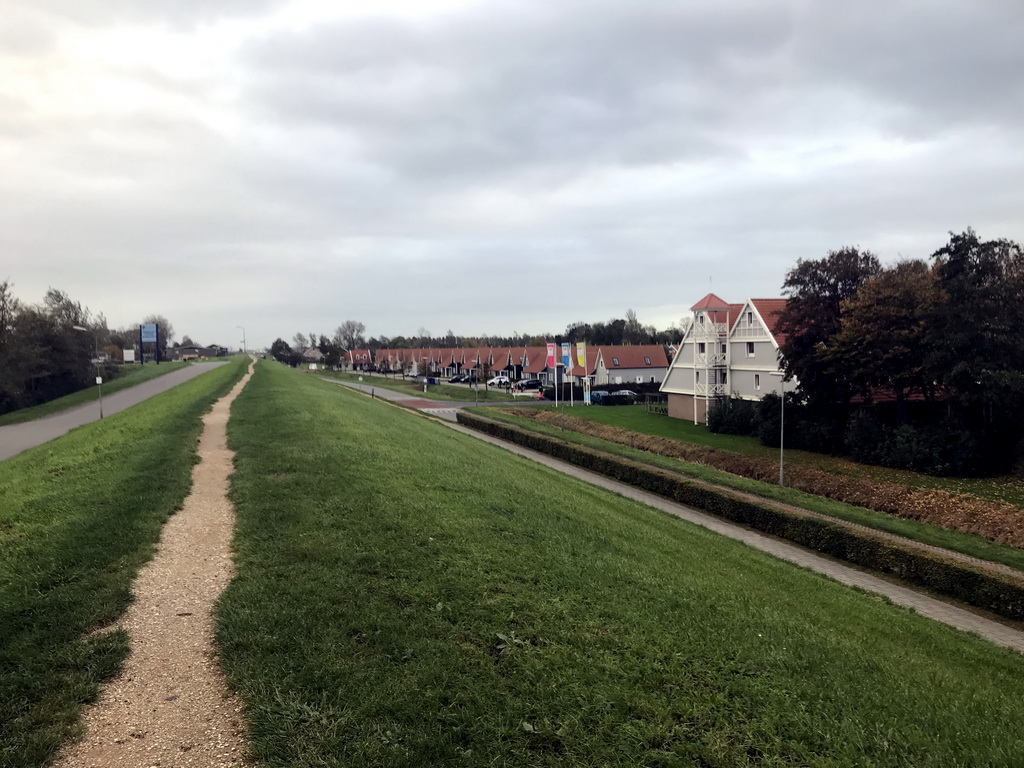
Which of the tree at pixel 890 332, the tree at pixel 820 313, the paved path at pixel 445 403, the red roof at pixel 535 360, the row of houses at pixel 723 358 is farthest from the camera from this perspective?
the red roof at pixel 535 360

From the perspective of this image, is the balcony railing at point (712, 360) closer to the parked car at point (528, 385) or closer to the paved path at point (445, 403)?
the paved path at point (445, 403)

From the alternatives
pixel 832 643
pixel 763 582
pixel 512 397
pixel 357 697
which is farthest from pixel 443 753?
pixel 512 397

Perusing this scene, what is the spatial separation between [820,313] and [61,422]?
1919 inches

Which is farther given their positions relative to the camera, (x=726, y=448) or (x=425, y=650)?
(x=726, y=448)

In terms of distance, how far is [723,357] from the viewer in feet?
143

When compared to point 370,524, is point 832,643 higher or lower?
lower

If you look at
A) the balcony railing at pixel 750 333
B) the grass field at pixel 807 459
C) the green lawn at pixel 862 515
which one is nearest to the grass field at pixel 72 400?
the grass field at pixel 807 459

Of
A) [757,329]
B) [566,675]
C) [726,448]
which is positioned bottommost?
[726,448]

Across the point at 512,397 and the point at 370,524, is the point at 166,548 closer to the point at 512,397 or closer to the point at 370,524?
the point at 370,524

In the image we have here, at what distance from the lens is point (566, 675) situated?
6.03 metres

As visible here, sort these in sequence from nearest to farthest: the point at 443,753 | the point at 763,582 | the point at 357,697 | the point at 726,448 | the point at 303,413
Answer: the point at 443,753 → the point at 357,697 → the point at 763,582 → the point at 303,413 → the point at 726,448

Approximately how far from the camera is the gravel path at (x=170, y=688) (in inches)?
185

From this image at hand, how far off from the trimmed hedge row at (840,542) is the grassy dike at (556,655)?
2.98 metres

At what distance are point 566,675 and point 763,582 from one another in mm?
6376
